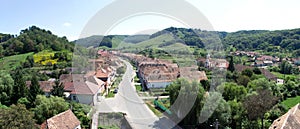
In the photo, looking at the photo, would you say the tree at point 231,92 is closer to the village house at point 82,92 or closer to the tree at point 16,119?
the village house at point 82,92

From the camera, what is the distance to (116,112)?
14.5 metres

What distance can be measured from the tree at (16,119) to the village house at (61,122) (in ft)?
2.73

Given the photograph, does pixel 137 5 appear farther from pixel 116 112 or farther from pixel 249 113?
pixel 116 112

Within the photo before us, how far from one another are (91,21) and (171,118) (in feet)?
22.9

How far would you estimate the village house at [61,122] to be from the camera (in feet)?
31.9

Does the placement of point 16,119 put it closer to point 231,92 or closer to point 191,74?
point 191,74

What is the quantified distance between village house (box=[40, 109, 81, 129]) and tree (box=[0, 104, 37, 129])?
832 mm

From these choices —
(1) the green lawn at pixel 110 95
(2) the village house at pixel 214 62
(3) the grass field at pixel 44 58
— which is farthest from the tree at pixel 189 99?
(3) the grass field at pixel 44 58

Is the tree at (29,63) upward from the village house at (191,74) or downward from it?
upward

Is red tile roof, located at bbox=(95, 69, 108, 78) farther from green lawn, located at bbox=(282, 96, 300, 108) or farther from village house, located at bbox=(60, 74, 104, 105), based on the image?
green lawn, located at bbox=(282, 96, 300, 108)

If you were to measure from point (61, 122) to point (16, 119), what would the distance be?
1.87 metres

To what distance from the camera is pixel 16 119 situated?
28.5ft

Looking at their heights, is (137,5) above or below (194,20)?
above

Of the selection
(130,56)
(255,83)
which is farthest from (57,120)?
(130,56)
